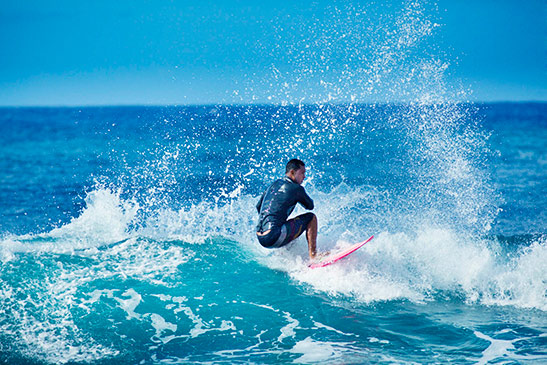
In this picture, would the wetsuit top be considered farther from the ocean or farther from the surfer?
the ocean

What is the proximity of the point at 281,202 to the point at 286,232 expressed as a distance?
489 millimetres

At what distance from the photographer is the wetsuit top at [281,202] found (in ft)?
26.8

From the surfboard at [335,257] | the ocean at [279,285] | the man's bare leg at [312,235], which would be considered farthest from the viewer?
the man's bare leg at [312,235]

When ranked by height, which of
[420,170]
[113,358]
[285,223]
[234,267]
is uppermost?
[420,170]

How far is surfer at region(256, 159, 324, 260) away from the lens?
819 centimetres

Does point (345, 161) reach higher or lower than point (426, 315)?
higher

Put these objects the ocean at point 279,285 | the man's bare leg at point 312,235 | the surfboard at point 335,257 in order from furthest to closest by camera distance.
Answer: the man's bare leg at point 312,235
the surfboard at point 335,257
the ocean at point 279,285

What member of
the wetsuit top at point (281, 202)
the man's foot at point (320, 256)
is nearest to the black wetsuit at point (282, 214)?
the wetsuit top at point (281, 202)

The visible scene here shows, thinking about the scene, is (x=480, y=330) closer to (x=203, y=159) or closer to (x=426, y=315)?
(x=426, y=315)

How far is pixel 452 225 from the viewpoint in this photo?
38.7 ft

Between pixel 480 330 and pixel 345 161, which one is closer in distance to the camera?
pixel 480 330

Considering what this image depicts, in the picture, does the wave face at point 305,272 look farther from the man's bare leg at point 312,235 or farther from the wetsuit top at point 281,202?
the wetsuit top at point 281,202

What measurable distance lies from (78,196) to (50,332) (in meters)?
11.1

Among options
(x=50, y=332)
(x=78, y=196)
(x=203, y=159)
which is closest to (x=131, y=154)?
(x=203, y=159)
